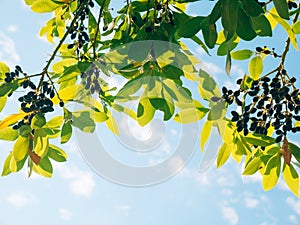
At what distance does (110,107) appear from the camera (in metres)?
1.80

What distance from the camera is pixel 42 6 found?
1.82 m

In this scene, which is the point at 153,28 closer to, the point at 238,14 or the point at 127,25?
the point at 127,25

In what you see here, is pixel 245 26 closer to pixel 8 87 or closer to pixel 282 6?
pixel 282 6

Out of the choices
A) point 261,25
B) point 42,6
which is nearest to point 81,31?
point 42,6

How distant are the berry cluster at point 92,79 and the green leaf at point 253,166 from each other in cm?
63

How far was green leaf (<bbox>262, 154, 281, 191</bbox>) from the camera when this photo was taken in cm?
168

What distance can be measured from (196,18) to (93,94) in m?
0.50

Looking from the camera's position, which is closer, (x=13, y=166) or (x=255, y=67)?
(x=13, y=166)

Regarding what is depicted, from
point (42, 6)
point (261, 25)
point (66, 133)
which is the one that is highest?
point (42, 6)

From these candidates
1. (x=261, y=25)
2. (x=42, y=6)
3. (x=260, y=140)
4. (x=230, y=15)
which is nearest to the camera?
(x=230, y=15)

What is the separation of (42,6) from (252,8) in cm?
90

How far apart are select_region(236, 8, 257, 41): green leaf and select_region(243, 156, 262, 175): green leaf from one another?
24.1 inches

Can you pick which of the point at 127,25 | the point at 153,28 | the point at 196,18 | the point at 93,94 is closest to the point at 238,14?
the point at 196,18

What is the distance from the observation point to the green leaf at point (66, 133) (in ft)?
5.34
